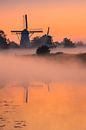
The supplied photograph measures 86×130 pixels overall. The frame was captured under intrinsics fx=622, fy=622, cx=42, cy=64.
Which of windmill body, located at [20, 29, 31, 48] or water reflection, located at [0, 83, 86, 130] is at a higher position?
water reflection, located at [0, 83, 86, 130]

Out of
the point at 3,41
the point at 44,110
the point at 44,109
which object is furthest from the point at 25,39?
the point at 44,110

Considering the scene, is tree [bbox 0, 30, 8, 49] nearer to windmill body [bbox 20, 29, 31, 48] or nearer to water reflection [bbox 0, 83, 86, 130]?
windmill body [bbox 20, 29, 31, 48]

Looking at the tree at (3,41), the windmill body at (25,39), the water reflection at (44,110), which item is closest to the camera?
the water reflection at (44,110)

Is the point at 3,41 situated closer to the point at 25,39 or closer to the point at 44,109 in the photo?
the point at 25,39

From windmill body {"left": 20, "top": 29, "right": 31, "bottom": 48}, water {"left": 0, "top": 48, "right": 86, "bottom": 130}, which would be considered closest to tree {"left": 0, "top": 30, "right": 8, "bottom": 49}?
windmill body {"left": 20, "top": 29, "right": 31, "bottom": 48}

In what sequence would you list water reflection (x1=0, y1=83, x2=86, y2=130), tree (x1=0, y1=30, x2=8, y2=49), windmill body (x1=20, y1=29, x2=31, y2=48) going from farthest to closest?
tree (x1=0, y1=30, x2=8, y2=49)
windmill body (x1=20, y1=29, x2=31, y2=48)
water reflection (x1=0, y1=83, x2=86, y2=130)

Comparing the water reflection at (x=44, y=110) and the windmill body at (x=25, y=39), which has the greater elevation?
the water reflection at (x=44, y=110)

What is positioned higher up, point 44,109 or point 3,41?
point 44,109

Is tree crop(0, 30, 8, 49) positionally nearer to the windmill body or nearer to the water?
the windmill body

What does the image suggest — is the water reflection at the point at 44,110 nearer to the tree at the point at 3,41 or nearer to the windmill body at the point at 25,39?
the windmill body at the point at 25,39

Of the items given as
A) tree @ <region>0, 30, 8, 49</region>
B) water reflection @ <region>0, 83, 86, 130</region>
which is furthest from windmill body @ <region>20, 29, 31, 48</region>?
water reflection @ <region>0, 83, 86, 130</region>

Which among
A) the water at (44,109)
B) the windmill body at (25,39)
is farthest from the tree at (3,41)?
the water at (44,109)

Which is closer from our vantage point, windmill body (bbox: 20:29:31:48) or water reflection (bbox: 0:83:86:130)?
water reflection (bbox: 0:83:86:130)

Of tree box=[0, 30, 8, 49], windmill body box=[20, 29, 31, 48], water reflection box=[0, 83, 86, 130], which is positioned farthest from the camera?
tree box=[0, 30, 8, 49]
